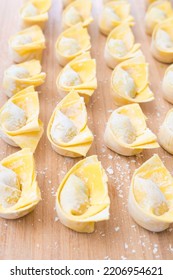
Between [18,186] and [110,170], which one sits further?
[110,170]

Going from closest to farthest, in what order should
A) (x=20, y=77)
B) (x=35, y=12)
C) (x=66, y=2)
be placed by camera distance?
(x=20, y=77) < (x=35, y=12) < (x=66, y=2)

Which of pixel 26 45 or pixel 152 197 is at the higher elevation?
pixel 26 45

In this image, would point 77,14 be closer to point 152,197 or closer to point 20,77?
point 20,77

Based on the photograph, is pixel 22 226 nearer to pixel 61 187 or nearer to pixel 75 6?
pixel 61 187

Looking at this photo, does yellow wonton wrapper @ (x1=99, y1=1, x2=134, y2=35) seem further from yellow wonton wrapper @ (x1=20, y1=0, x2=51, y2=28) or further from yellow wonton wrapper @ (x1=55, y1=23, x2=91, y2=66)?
yellow wonton wrapper @ (x1=20, y1=0, x2=51, y2=28)

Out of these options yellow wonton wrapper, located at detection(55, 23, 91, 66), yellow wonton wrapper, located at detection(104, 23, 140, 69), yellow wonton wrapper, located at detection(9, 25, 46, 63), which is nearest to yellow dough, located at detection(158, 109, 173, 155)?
yellow wonton wrapper, located at detection(104, 23, 140, 69)

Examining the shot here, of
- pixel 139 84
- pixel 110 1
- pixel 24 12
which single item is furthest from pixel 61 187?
pixel 110 1

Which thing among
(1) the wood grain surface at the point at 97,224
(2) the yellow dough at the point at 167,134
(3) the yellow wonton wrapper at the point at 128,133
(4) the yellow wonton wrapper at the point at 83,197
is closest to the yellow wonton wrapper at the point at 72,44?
(1) the wood grain surface at the point at 97,224

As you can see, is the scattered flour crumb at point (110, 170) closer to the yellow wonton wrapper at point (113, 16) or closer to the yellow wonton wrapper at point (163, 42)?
the yellow wonton wrapper at point (163, 42)

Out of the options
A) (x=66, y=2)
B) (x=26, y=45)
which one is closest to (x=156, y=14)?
(x=66, y=2)
